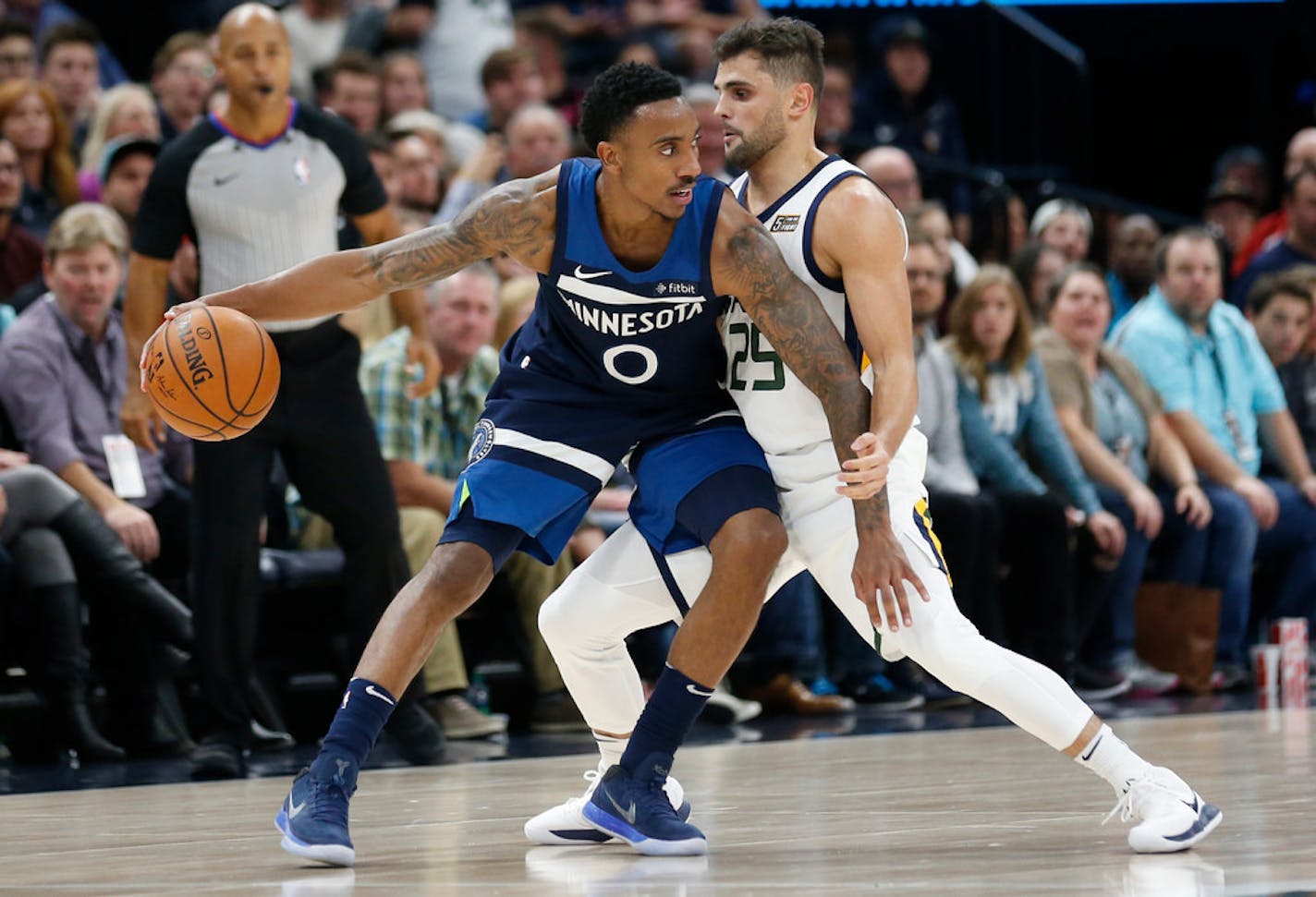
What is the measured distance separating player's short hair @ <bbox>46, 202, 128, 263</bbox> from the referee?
794 millimetres

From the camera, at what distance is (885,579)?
12.7 ft

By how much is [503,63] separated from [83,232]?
3.55 m

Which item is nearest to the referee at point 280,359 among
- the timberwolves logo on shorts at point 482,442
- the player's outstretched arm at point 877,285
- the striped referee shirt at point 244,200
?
the striped referee shirt at point 244,200

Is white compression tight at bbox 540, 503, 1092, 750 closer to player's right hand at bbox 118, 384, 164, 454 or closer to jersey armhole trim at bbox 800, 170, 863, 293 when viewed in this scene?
jersey armhole trim at bbox 800, 170, 863, 293

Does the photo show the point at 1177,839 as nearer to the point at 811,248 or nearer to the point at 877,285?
the point at 877,285

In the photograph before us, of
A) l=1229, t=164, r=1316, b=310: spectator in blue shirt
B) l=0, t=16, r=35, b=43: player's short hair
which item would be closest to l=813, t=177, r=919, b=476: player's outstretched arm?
l=0, t=16, r=35, b=43: player's short hair

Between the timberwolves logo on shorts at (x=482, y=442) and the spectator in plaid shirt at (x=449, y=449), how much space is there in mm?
2630

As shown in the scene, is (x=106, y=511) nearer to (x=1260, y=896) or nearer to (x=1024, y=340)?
(x=1024, y=340)

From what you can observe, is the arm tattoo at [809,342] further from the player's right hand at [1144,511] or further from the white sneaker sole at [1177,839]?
the player's right hand at [1144,511]

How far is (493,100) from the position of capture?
983 centimetres

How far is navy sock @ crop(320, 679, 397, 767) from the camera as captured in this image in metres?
3.85

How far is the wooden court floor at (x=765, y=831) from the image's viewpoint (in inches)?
134

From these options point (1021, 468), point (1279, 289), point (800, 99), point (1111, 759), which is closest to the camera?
point (1111, 759)

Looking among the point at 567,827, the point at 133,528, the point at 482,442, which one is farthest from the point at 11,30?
the point at 567,827
